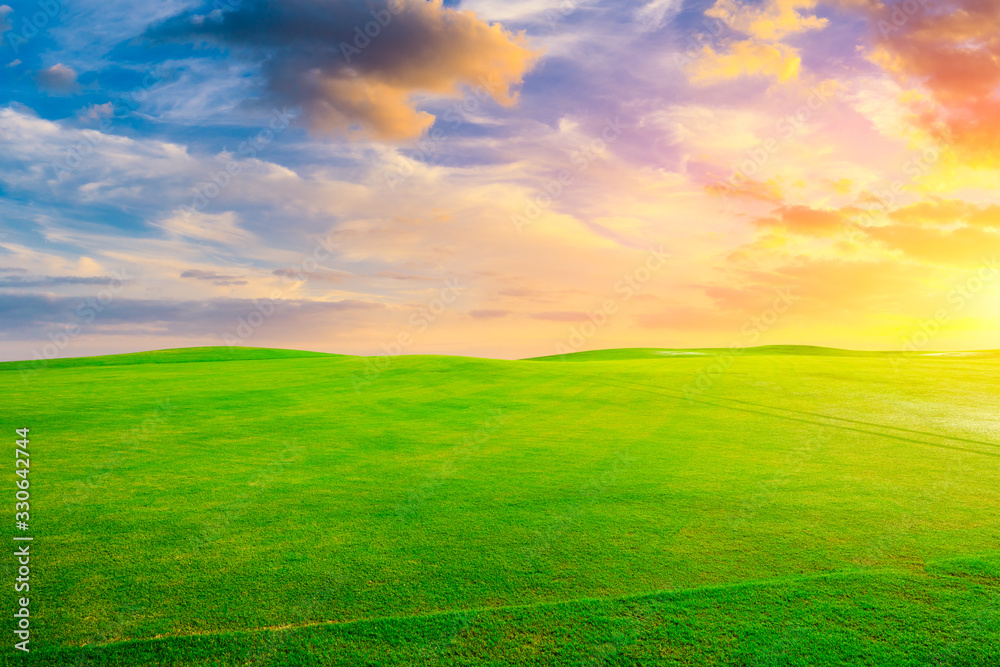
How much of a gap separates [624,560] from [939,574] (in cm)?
425

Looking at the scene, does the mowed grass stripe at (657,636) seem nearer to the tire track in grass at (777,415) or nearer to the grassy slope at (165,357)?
the tire track in grass at (777,415)

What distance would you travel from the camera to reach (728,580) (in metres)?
7.14

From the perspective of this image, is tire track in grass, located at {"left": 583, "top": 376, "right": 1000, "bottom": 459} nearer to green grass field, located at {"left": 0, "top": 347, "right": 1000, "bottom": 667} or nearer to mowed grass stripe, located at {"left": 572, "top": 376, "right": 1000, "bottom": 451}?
mowed grass stripe, located at {"left": 572, "top": 376, "right": 1000, "bottom": 451}

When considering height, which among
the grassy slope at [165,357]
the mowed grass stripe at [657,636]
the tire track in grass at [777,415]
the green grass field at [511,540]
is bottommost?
the mowed grass stripe at [657,636]

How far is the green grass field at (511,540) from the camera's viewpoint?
5855 mm

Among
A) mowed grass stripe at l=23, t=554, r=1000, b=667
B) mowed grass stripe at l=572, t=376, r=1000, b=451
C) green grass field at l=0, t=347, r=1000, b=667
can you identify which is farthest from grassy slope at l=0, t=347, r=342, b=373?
mowed grass stripe at l=23, t=554, r=1000, b=667

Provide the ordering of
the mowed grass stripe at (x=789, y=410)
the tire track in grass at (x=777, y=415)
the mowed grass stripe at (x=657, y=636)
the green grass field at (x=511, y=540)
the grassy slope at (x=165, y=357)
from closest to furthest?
1. the mowed grass stripe at (x=657, y=636)
2. the green grass field at (x=511, y=540)
3. the tire track in grass at (x=777, y=415)
4. the mowed grass stripe at (x=789, y=410)
5. the grassy slope at (x=165, y=357)

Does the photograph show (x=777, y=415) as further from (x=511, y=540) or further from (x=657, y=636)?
(x=657, y=636)

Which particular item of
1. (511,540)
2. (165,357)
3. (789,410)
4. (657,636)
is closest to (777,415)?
(789,410)

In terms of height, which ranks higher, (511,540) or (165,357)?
(165,357)

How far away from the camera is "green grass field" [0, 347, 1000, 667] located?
5.86 m

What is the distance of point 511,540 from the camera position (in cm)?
838

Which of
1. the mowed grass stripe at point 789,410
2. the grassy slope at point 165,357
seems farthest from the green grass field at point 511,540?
the grassy slope at point 165,357

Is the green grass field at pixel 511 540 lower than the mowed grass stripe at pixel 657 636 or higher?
higher
